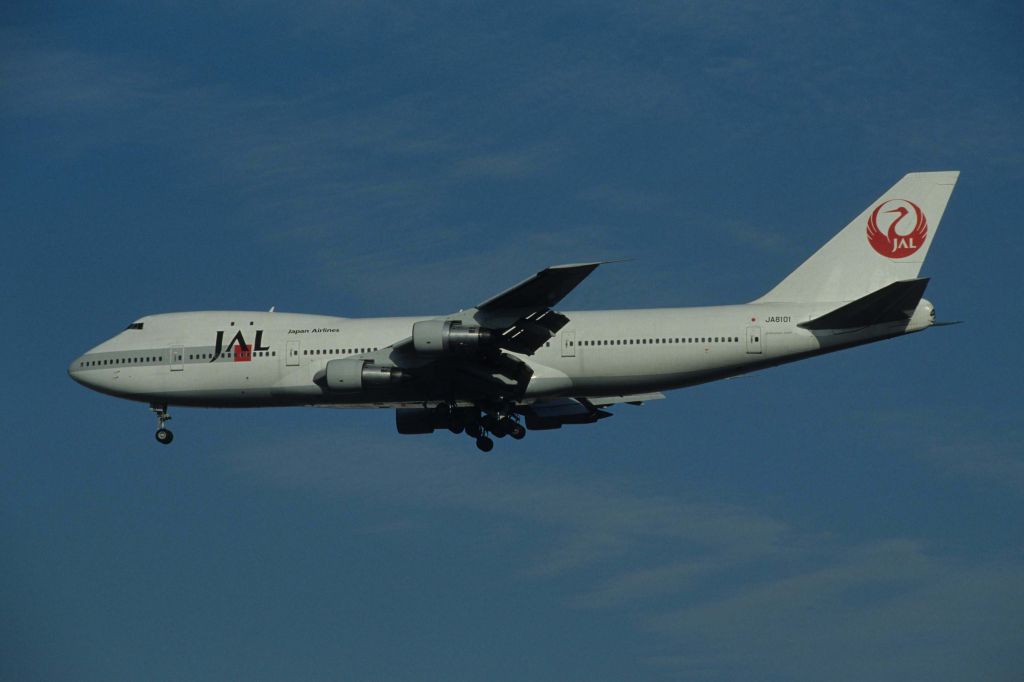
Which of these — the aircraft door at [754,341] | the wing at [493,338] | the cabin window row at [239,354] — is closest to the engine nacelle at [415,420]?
the wing at [493,338]

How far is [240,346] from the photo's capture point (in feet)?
155

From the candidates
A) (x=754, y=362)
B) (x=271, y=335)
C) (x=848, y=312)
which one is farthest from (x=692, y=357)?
(x=271, y=335)

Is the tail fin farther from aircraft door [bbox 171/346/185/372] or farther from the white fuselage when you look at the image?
aircraft door [bbox 171/346/185/372]

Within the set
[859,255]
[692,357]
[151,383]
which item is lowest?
[151,383]

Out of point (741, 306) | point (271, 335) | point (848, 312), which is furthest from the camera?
point (271, 335)

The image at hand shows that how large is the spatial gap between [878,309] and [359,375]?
14.9 metres

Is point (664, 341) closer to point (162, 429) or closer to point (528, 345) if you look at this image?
point (528, 345)

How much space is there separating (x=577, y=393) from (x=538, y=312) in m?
4.08

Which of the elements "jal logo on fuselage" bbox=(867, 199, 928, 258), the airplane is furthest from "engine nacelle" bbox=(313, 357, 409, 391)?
"jal logo on fuselage" bbox=(867, 199, 928, 258)

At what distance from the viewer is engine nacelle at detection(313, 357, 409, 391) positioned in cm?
4391

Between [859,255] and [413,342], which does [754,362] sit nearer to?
[859,255]

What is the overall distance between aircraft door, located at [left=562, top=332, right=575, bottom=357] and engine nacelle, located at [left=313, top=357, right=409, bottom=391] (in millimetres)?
4691

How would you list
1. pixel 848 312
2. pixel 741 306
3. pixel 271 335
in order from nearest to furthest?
pixel 848 312, pixel 741 306, pixel 271 335

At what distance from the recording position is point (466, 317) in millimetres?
42406
